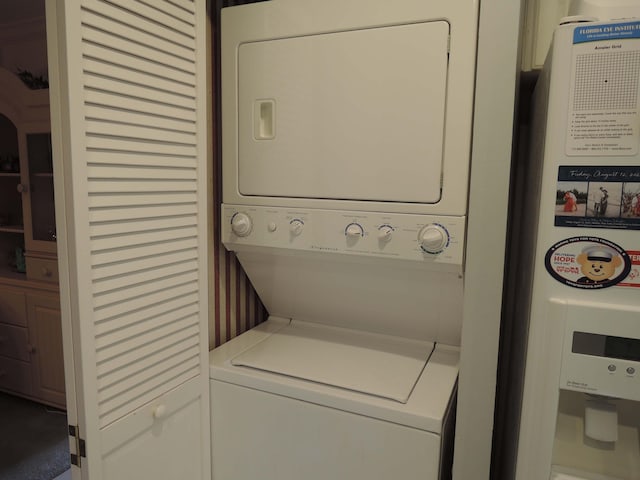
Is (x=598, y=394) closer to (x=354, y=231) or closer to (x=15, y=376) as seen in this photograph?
(x=354, y=231)

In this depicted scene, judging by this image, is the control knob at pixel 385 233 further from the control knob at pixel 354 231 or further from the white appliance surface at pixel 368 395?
the white appliance surface at pixel 368 395

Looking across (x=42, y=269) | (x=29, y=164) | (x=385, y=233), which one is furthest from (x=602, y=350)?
(x=29, y=164)

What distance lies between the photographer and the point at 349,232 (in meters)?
1.57

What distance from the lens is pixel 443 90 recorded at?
4.56 feet

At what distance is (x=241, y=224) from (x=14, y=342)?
282cm

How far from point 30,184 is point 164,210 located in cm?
247

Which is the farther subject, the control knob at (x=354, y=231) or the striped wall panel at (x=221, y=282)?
the striped wall panel at (x=221, y=282)

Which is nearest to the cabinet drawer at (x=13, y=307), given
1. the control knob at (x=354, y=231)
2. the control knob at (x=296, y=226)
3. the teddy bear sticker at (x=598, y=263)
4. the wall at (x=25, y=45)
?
the wall at (x=25, y=45)

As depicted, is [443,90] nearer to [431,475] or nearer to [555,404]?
[555,404]

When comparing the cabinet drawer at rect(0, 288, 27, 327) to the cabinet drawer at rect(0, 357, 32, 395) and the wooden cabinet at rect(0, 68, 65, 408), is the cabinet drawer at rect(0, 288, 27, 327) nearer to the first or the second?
the wooden cabinet at rect(0, 68, 65, 408)

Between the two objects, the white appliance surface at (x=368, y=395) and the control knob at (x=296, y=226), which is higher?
the control knob at (x=296, y=226)

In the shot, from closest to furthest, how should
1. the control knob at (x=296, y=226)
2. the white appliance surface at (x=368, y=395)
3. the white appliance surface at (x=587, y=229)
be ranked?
the white appliance surface at (x=587, y=229) → the white appliance surface at (x=368, y=395) → the control knob at (x=296, y=226)

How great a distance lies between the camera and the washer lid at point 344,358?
155cm

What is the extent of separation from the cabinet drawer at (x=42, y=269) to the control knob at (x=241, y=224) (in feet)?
7.13
